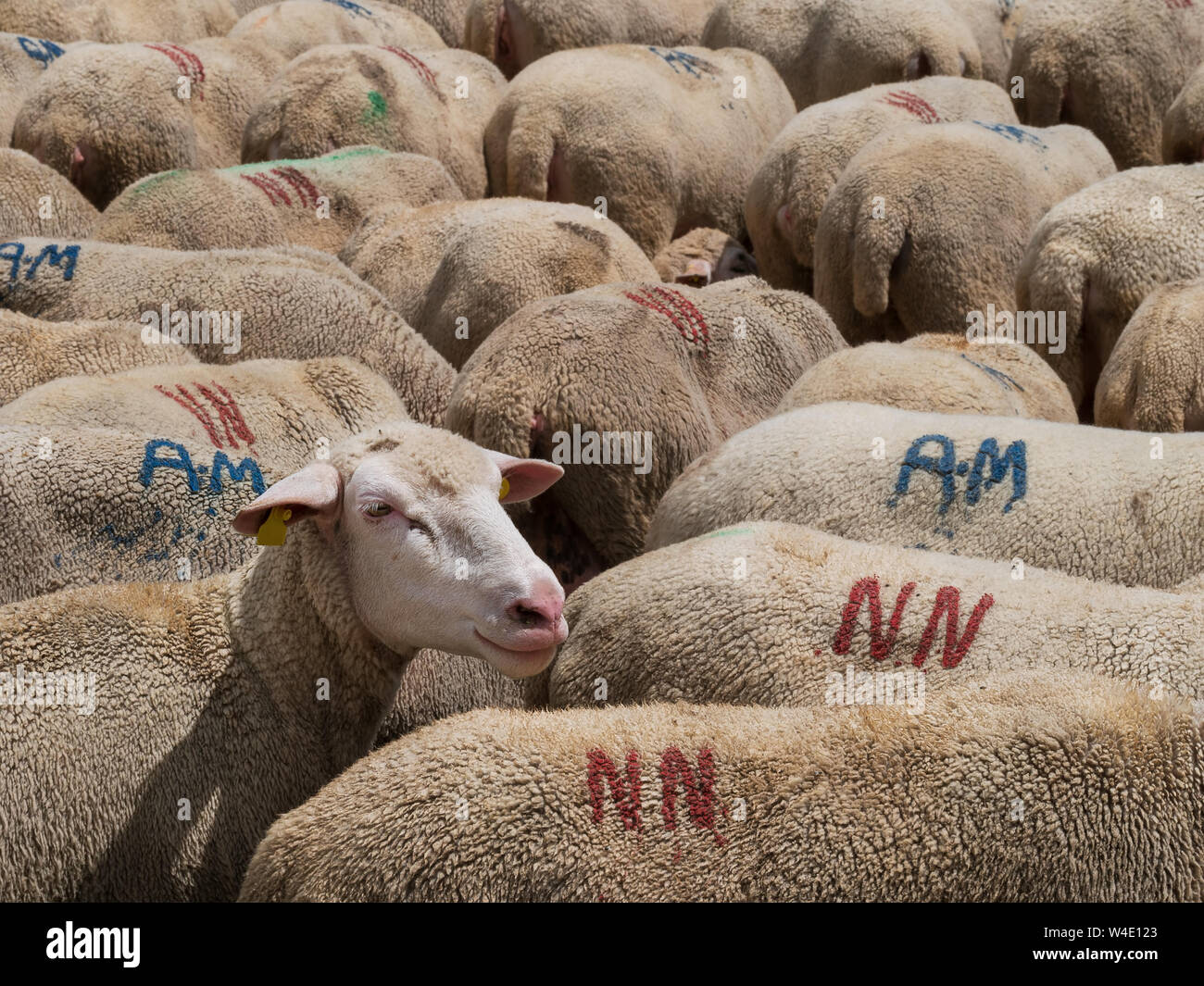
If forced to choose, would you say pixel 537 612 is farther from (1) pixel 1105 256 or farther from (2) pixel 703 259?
(2) pixel 703 259

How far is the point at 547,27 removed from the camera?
10305mm

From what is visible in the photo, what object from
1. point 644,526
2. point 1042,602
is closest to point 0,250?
point 644,526

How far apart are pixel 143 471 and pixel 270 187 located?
3.49 metres

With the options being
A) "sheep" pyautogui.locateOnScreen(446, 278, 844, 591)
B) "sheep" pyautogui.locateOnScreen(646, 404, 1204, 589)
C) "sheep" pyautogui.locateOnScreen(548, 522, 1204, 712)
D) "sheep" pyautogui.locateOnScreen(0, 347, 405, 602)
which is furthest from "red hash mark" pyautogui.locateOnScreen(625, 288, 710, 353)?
"sheep" pyautogui.locateOnScreen(548, 522, 1204, 712)

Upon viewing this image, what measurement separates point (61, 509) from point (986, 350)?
3338 mm

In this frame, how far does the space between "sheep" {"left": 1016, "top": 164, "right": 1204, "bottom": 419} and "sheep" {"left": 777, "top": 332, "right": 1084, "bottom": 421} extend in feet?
1.38

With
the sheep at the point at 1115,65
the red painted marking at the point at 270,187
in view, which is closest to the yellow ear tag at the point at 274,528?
the red painted marking at the point at 270,187

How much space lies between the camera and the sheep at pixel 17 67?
841 cm

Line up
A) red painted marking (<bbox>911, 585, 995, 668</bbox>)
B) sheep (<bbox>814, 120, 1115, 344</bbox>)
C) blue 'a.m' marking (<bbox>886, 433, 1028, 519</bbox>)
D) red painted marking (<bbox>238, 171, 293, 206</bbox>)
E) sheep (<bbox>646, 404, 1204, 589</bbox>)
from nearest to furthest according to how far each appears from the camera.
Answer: red painted marking (<bbox>911, 585, 995, 668</bbox>) < sheep (<bbox>646, 404, 1204, 589</bbox>) < blue 'a.m' marking (<bbox>886, 433, 1028, 519</bbox>) < sheep (<bbox>814, 120, 1115, 344</bbox>) < red painted marking (<bbox>238, 171, 293, 206</bbox>)

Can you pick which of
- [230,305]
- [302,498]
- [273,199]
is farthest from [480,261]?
[302,498]

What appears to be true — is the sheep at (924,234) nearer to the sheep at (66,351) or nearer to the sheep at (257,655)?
the sheep at (66,351)

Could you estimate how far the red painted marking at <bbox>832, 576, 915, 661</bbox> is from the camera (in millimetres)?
3510

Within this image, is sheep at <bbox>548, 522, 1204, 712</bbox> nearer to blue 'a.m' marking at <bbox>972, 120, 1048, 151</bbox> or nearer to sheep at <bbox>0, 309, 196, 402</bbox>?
sheep at <bbox>0, 309, 196, 402</bbox>

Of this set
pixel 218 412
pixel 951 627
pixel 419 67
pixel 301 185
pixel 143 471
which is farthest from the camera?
pixel 419 67
